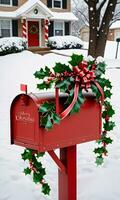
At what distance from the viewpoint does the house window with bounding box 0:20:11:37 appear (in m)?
23.3

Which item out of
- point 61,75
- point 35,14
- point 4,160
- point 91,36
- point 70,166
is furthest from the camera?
point 35,14

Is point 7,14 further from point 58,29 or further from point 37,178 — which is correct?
point 37,178

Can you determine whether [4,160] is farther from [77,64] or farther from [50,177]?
[77,64]

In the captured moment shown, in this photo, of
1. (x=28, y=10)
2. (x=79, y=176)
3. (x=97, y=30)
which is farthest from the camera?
(x=28, y=10)

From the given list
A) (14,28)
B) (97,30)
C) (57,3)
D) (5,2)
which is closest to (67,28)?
(57,3)

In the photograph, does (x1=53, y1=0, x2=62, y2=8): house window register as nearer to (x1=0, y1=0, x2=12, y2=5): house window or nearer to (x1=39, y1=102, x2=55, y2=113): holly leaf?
(x1=0, y1=0, x2=12, y2=5): house window

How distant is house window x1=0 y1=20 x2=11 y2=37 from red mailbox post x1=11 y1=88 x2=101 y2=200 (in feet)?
69.1

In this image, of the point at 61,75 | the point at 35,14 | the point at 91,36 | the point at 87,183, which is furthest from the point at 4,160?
the point at 35,14

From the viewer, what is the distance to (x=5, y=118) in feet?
23.0

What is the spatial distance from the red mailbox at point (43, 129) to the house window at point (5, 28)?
21.1 m

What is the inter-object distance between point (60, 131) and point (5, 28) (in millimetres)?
21534

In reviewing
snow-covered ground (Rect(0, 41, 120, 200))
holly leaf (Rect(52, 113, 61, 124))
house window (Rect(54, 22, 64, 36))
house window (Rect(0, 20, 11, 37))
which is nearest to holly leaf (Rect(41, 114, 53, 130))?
holly leaf (Rect(52, 113, 61, 124))

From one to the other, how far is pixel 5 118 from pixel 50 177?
3098mm

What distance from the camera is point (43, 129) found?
2.66 metres
